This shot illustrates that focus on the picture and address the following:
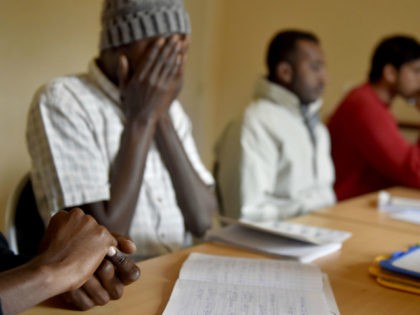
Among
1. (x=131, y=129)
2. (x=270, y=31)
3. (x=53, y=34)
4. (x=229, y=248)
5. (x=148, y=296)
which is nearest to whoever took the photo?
(x=148, y=296)

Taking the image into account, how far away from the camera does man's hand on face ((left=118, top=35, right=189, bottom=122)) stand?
Result: 144 centimetres

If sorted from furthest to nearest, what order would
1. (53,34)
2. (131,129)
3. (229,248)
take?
(53,34)
(131,129)
(229,248)

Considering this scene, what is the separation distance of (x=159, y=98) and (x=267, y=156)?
1.86ft

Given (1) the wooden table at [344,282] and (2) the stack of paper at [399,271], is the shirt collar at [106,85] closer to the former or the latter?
(1) the wooden table at [344,282]

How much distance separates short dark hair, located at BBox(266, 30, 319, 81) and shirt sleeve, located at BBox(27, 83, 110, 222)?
958 millimetres

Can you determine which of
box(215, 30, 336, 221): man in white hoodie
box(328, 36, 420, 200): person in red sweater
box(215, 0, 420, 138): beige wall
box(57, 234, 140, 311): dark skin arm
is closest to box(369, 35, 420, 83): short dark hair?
box(328, 36, 420, 200): person in red sweater

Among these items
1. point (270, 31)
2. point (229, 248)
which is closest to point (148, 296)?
point (229, 248)

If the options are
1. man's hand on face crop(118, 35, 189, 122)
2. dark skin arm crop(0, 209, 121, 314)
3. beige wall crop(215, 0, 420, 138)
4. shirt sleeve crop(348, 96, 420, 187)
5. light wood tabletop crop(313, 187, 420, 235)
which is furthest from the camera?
beige wall crop(215, 0, 420, 138)

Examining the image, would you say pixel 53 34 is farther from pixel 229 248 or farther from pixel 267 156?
pixel 229 248

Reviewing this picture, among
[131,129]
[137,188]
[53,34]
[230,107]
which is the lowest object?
[230,107]

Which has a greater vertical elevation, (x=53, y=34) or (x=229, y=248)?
(x=53, y=34)

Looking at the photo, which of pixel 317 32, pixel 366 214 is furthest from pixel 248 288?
pixel 317 32

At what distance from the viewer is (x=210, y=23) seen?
364cm

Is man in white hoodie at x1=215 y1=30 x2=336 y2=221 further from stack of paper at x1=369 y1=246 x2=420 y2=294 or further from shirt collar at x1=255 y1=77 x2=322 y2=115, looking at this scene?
stack of paper at x1=369 y1=246 x2=420 y2=294
